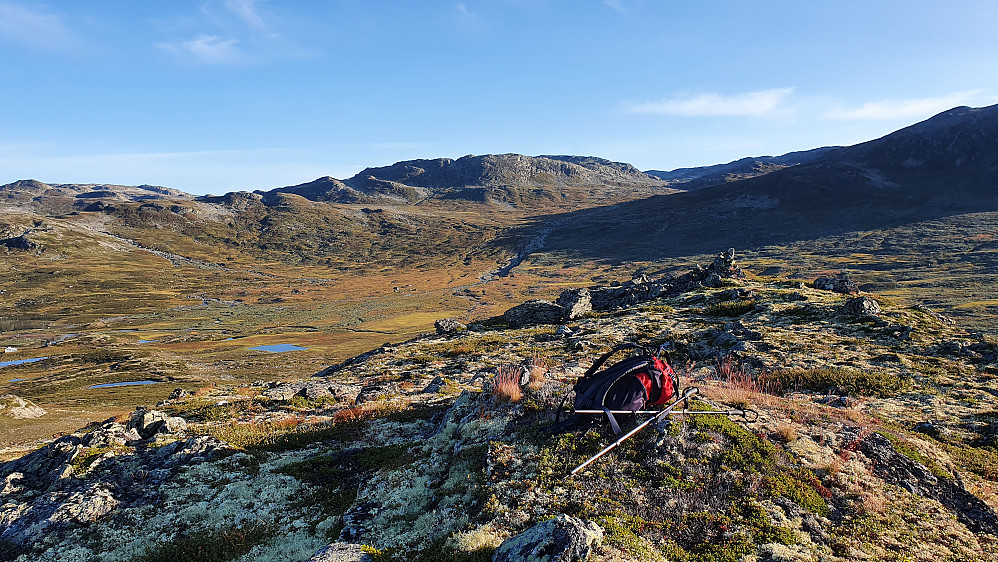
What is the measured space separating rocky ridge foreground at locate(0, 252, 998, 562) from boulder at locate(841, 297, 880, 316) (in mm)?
7859

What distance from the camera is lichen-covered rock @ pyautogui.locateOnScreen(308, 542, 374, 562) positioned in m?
6.83

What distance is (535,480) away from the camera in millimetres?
8258

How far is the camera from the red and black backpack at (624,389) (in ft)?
29.1

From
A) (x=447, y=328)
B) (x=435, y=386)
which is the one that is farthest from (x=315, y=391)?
(x=447, y=328)

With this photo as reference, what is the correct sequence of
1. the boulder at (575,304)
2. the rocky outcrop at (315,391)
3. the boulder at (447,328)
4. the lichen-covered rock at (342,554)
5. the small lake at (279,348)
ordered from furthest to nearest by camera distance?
the small lake at (279,348), the boulder at (447,328), the boulder at (575,304), the rocky outcrop at (315,391), the lichen-covered rock at (342,554)

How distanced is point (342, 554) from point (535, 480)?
352 cm

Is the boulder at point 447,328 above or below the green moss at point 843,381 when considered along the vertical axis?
below

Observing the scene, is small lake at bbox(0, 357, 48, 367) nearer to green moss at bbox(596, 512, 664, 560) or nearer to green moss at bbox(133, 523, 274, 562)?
green moss at bbox(133, 523, 274, 562)

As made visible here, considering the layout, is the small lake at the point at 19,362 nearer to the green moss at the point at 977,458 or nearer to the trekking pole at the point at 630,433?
the trekking pole at the point at 630,433

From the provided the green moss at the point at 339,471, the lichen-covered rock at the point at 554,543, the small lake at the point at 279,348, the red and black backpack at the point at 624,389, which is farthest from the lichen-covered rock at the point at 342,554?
the small lake at the point at 279,348

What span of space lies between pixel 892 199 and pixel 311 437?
259902 mm

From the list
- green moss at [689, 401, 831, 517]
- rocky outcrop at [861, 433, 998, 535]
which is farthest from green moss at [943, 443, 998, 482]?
green moss at [689, 401, 831, 517]

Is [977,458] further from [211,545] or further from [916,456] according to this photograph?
[211,545]

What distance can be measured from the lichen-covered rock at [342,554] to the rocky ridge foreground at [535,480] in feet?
0.10
